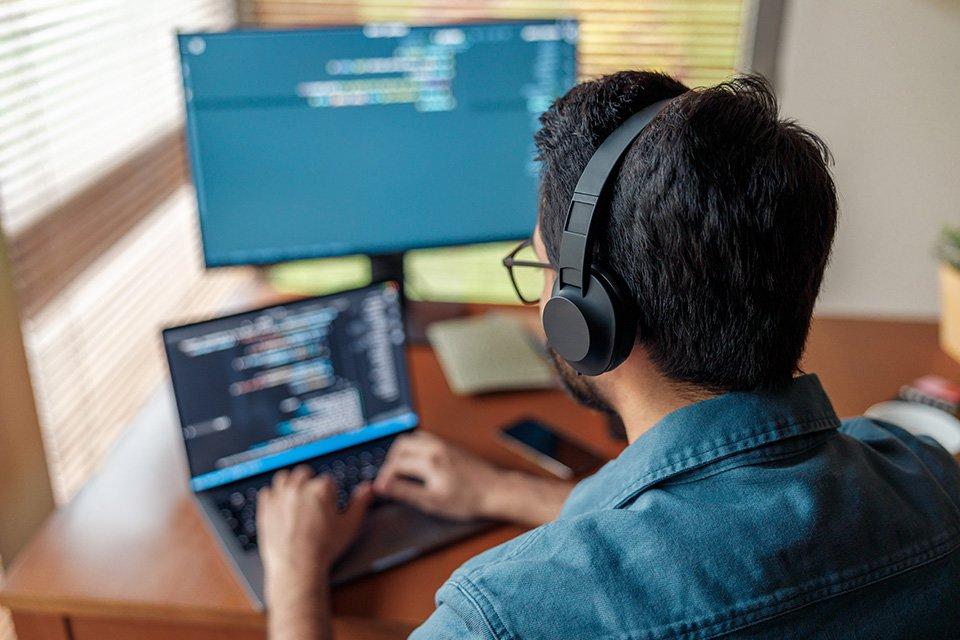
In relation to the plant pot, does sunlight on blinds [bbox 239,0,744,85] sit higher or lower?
higher

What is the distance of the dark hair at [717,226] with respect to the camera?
640 millimetres

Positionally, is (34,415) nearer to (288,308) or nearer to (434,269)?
(288,308)

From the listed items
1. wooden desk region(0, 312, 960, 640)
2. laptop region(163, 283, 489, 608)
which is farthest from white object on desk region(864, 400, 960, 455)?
laptop region(163, 283, 489, 608)

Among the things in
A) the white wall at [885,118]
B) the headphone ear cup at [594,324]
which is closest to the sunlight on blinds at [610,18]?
the white wall at [885,118]

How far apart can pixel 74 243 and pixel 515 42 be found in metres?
0.77

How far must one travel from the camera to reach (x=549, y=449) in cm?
122

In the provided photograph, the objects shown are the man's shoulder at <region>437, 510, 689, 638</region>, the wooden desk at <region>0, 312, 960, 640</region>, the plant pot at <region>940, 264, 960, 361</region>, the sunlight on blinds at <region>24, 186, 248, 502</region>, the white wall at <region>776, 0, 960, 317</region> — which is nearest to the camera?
the man's shoulder at <region>437, 510, 689, 638</region>

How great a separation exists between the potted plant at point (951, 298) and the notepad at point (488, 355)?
68 centimetres

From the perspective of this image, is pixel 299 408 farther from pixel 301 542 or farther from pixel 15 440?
pixel 15 440

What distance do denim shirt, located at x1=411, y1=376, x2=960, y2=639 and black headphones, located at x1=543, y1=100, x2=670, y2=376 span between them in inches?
3.1

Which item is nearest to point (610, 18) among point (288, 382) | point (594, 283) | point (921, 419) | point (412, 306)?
point (412, 306)

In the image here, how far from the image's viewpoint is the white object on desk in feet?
3.96

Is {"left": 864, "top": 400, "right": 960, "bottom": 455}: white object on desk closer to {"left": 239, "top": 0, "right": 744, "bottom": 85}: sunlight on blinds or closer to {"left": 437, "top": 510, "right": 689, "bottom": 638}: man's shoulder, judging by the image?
{"left": 437, "top": 510, "right": 689, "bottom": 638}: man's shoulder

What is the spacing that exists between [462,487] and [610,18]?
1398 mm
